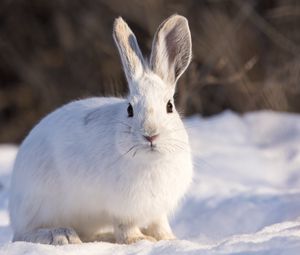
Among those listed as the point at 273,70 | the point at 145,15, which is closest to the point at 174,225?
the point at 273,70

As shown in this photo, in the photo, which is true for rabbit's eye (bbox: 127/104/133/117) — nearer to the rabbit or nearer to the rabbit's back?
the rabbit

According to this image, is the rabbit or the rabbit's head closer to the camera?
the rabbit's head

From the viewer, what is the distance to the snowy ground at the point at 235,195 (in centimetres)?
334

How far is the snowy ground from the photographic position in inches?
132

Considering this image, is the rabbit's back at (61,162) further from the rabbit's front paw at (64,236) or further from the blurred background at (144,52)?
the blurred background at (144,52)

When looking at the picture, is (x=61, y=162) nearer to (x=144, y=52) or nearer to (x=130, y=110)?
(x=130, y=110)

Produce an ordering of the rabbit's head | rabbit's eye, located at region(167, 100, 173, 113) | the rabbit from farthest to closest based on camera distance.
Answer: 1. rabbit's eye, located at region(167, 100, 173, 113)
2. the rabbit
3. the rabbit's head

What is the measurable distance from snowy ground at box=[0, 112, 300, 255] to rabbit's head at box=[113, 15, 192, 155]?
0.32 metres

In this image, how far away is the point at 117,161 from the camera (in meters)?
3.82

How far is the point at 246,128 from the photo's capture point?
23.0 ft

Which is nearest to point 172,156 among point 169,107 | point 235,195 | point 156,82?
point 169,107

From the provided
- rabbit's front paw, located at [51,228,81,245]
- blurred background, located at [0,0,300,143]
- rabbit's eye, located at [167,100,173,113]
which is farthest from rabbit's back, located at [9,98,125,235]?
blurred background, located at [0,0,300,143]

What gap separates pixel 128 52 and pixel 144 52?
4.93 m

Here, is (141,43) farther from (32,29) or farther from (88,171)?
(88,171)
